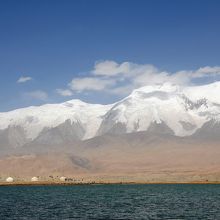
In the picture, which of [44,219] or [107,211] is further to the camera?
[107,211]

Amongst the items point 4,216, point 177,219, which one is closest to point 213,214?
point 177,219

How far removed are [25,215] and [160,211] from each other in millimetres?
22224

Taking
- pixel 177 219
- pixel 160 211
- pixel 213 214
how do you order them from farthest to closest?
pixel 160 211
pixel 213 214
pixel 177 219

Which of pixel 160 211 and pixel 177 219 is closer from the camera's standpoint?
pixel 177 219

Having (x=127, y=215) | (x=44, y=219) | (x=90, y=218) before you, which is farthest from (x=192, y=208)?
(x=44, y=219)

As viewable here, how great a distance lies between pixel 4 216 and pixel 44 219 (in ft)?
27.8

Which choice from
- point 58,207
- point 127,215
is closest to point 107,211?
point 127,215

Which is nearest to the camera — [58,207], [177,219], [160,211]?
[177,219]

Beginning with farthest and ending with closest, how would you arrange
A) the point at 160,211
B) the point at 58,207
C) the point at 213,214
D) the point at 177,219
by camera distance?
the point at 58,207, the point at 160,211, the point at 213,214, the point at 177,219

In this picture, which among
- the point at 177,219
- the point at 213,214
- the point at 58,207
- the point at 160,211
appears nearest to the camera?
the point at 177,219

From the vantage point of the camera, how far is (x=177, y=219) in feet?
245

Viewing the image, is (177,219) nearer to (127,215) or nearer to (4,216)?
(127,215)

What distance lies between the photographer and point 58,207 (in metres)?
94.8

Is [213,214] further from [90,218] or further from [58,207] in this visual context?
[58,207]
